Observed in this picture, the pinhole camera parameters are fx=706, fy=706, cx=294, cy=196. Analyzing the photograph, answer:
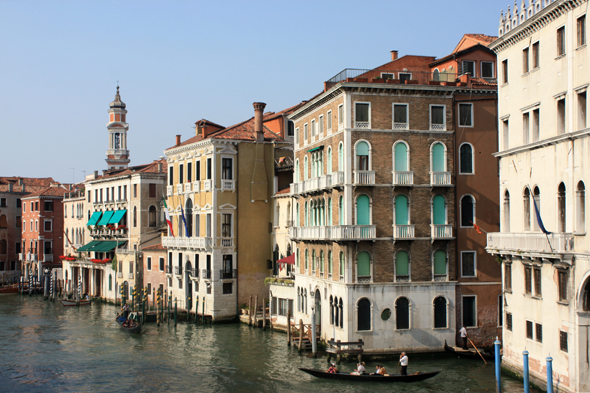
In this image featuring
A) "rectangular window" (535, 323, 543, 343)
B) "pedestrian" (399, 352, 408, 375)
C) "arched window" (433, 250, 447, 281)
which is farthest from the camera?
"arched window" (433, 250, 447, 281)

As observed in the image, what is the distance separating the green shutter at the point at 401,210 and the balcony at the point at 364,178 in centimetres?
147

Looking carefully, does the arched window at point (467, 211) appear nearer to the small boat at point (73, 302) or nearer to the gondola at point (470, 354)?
the gondola at point (470, 354)

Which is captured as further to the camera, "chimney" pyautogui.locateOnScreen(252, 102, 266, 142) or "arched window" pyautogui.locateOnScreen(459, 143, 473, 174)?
"chimney" pyautogui.locateOnScreen(252, 102, 266, 142)

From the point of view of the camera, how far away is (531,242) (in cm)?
2308

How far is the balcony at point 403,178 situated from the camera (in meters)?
30.7

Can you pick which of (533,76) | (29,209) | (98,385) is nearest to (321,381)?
(98,385)

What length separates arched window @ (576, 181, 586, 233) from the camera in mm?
20639

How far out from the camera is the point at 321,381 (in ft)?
88.9

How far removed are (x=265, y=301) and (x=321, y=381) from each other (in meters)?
16.8

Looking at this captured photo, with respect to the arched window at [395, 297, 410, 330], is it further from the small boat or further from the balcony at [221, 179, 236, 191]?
the small boat

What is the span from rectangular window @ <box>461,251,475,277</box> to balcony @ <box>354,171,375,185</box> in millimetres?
5415

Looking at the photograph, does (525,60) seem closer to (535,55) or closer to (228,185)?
(535,55)

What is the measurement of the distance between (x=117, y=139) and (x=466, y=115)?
5527cm

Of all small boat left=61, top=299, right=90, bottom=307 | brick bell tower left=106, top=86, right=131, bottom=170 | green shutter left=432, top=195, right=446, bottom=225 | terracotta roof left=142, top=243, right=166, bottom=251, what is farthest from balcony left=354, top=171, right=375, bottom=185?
brick bell tower left=106, top=86, right=131, bottom=170
